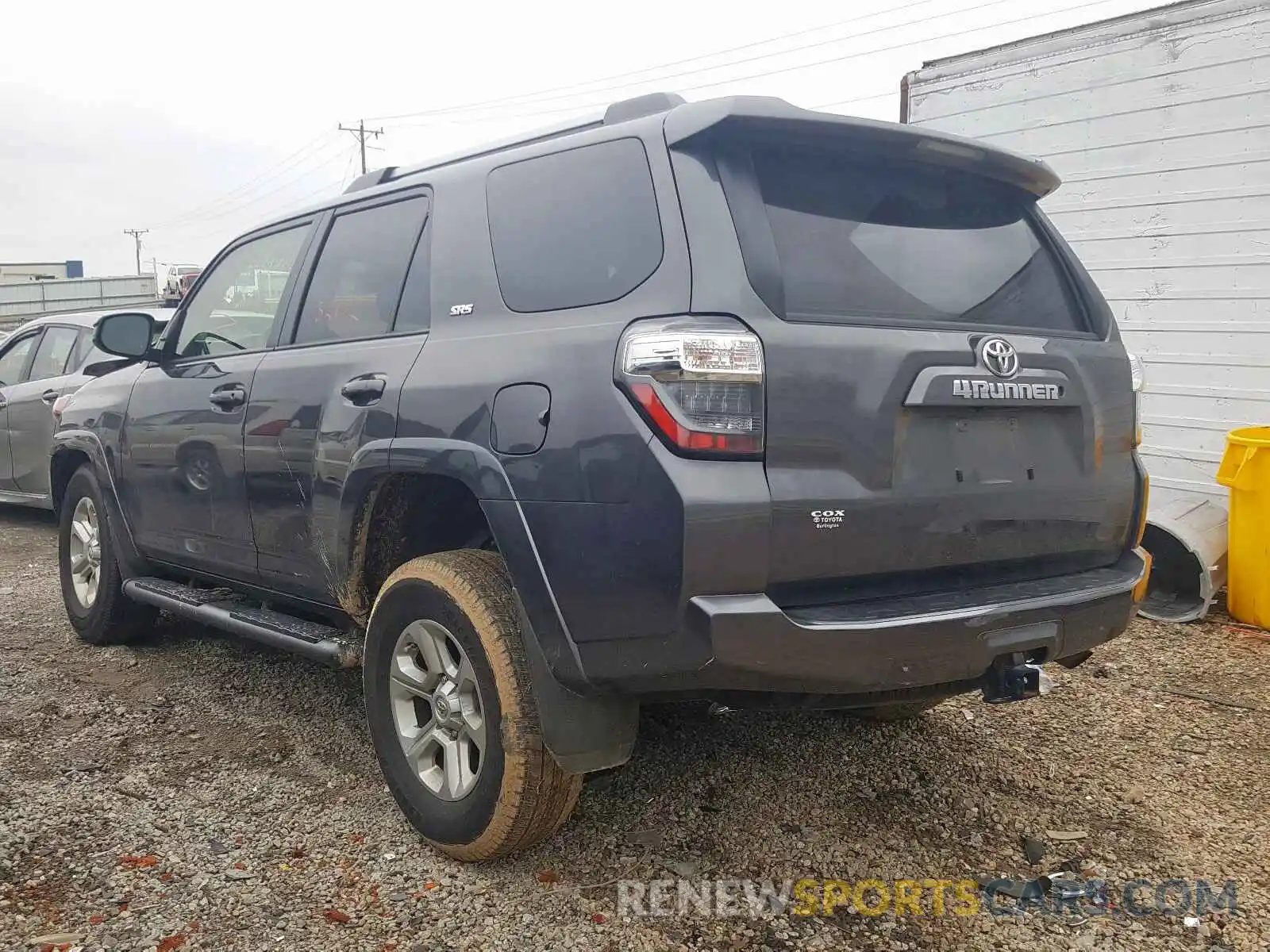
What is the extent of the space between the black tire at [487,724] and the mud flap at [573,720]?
69mm

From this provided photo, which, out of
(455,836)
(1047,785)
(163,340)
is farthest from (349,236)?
(1047,785)

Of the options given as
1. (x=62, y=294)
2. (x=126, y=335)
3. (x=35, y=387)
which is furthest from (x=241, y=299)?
(x=62, y=294)

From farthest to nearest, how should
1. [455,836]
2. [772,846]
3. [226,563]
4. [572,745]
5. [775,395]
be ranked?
[226,563] < [772,846] < [455,836] < [572,745] < [775,395]

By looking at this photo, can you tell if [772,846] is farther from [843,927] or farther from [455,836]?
[455,836]

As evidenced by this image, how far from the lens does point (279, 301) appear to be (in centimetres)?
367

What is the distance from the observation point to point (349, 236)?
3.43 meters

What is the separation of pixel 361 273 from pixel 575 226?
42.3 inches

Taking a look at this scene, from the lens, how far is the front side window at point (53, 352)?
7672 mm

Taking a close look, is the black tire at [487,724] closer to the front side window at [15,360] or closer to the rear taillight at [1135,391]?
the rear taillight at [1135,391]

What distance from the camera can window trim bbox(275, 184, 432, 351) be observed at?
3062 millimetres

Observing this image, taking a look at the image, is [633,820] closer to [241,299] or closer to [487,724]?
[487,724]

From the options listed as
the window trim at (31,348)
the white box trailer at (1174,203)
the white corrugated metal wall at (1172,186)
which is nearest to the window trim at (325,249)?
the white box trailer at (1174,203)

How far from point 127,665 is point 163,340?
1500 millimetres

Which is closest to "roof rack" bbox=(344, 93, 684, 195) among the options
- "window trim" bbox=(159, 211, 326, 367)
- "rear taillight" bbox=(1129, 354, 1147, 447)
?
"window trim" bbox=(159, 211, 326, 367)
